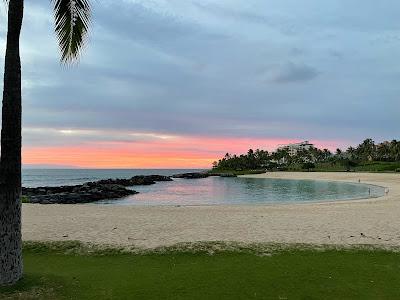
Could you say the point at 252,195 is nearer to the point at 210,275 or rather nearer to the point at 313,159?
the point at 210,275

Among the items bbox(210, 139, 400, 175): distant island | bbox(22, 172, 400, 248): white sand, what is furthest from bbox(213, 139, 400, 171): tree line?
bbox(22, 172, 400, 248): white sand

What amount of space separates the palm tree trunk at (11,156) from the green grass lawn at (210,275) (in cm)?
66

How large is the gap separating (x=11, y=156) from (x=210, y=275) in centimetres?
510

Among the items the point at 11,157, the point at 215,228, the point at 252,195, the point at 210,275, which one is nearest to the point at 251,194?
the point at 252,195

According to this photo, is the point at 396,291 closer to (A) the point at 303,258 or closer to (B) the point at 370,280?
(B) the point at 370,280

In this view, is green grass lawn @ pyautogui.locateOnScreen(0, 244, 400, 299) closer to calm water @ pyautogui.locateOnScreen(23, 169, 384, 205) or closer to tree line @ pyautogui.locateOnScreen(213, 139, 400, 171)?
calm water @ pyautogui.locateOnScreen(23, 169, 384, 205)

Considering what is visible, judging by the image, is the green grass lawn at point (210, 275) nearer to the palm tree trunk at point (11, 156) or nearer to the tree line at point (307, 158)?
the palm tree trunk at point (11, 156)

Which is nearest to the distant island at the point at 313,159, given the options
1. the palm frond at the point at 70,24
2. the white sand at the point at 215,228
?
the white sand at the point at 215,228

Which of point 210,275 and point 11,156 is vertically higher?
point 11,156

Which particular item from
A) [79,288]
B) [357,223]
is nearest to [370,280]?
[79,288]

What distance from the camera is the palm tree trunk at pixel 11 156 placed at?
806 cm

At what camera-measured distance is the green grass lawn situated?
8.20m

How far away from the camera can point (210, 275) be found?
948 cm

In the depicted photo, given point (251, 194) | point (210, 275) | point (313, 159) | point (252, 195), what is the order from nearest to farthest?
point (210, 275), point (252, 195), point (251, 194), point (313, 159)
